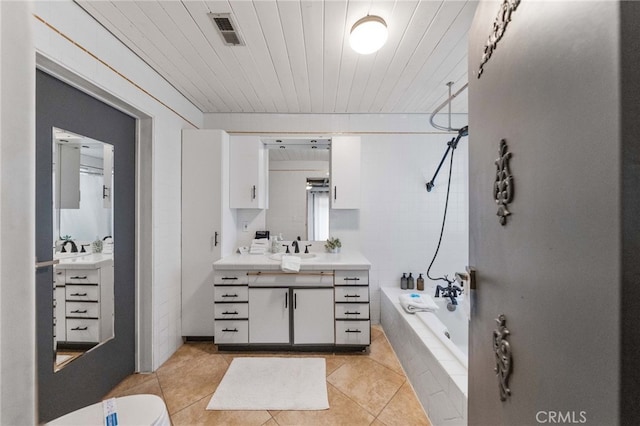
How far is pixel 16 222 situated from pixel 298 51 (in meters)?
1.89

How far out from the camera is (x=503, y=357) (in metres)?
0.55

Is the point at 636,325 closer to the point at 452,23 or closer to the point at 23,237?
the point at 23,237

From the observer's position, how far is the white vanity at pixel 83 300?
143 cm

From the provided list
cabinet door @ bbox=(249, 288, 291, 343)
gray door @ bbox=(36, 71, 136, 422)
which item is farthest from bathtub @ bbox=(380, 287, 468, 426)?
gray door @ bbox=(36, 71, 136, 422)

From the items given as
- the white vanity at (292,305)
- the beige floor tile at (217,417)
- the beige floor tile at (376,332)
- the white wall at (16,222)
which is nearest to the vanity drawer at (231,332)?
the white vanity at (292,305)

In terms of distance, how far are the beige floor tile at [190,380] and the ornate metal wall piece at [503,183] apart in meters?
2.17

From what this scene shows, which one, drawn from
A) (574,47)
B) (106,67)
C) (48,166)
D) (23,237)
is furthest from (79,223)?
(574,47)

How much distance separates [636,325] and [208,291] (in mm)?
2699

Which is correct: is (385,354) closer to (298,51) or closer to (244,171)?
(244,171)

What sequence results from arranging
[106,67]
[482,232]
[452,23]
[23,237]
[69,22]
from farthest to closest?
[106,67] < [452,23] < [69,22] < [482,232] < [23,237]

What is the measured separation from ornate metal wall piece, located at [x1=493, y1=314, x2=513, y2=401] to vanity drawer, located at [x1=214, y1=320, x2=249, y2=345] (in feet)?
6.94

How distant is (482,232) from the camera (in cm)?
69

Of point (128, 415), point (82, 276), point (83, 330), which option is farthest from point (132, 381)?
point (128, 415)

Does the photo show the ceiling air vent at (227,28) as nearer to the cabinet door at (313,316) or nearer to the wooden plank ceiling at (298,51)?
the wooden plank ceiling at (298,51)
